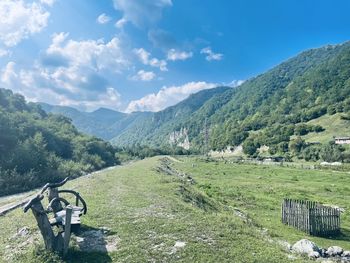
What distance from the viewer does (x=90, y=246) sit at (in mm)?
14383

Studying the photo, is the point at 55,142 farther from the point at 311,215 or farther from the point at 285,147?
the point at 285,147

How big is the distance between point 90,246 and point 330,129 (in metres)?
167

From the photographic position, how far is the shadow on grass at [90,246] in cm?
1305

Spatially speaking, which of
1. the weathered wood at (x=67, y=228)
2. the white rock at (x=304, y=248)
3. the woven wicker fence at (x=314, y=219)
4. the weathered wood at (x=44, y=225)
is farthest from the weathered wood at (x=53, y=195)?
the woven wicker fence at (x=314, y=219)

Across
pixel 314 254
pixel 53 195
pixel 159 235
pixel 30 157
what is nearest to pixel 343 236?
pixel 314 254

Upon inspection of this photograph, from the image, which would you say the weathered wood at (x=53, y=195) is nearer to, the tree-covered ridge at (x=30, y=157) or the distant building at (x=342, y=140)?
the tree-covered ridge at (x=30, y=157)

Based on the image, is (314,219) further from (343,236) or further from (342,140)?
(342,140)

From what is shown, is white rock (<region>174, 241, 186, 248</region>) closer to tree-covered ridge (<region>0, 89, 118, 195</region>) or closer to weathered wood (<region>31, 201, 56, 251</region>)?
weathered wood (<region>31, 201, 56, 251</region>)

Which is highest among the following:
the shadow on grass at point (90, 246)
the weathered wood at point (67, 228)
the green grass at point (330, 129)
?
the green grass at point (330, 129)

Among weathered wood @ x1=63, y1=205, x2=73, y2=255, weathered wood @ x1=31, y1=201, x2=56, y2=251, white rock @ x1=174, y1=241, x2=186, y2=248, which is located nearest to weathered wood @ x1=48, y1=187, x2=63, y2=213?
weathered wood @ x1=31, y1=201, x2=56, y2=251

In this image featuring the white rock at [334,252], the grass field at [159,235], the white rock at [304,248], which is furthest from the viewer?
the white rock at [334,252]

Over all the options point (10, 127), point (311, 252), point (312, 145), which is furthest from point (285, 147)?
point (311, 252)

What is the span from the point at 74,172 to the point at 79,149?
36365 mm

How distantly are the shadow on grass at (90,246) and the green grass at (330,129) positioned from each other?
474 ft
